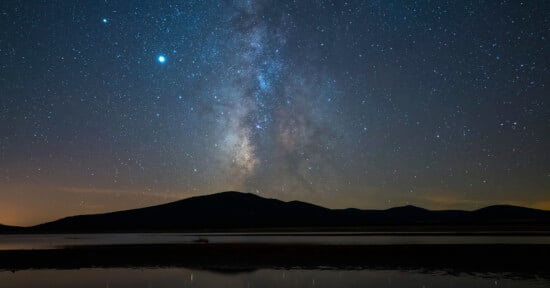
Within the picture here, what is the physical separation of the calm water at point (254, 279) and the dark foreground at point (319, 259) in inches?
95.3

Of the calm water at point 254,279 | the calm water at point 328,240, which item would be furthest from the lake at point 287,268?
the calm water at point 328,240

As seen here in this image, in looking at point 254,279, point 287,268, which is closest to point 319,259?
point 287,268

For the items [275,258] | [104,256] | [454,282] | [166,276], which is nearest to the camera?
[454,282]

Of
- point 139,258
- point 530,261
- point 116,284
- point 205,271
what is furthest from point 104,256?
point 530,261

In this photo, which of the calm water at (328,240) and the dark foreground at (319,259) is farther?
the calm water at (328,240)

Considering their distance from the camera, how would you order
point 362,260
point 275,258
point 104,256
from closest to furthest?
1. point 362,260
2. point 275,258
3. point 104,256

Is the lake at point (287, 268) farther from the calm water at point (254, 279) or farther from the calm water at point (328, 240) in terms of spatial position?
the calm water at point (328, 240)

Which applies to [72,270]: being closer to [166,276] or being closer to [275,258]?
[166,276]

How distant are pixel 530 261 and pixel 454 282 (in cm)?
1074

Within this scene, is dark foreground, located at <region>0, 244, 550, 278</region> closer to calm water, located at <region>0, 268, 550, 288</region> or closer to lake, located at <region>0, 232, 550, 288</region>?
lake, located at <region>0, 232, 550, 288</region>

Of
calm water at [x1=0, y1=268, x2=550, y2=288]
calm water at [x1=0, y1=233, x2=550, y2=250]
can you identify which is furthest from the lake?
calm water at [x1=0, y1=233, x2=550, y2=250]

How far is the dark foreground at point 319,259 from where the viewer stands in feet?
96.6

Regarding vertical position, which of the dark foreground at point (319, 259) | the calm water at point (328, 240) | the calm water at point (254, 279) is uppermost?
the calm water at point (328, 240)

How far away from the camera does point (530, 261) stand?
30297 mm
